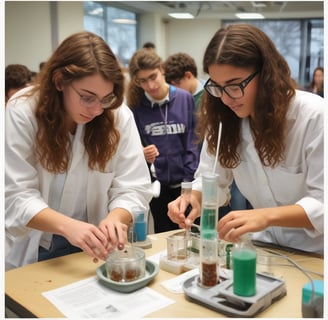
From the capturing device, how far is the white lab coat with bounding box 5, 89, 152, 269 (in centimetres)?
146

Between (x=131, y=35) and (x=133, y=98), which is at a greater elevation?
(x=131, y=35)

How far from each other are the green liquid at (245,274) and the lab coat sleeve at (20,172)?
694 mm

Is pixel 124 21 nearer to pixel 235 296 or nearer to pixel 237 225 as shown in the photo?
pixel 237 225

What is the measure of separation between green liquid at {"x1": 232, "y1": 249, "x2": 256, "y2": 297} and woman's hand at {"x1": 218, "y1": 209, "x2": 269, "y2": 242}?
0.43 feet

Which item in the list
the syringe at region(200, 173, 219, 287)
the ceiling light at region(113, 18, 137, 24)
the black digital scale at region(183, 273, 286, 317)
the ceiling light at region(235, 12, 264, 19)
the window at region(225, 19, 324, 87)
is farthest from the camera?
the window at region(225, 19, 324, 87)

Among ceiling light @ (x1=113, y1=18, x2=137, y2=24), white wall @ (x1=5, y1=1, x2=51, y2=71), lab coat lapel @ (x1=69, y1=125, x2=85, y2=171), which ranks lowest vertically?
lab coat lapel @ (x1=69, y1=125, x2=85, y2=171)

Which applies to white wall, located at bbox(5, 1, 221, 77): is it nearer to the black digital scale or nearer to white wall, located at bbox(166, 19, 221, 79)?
white wall, located at bbox(166, 19, 221, 79)

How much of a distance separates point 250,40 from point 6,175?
0.96 metres

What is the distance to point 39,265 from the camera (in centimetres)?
143

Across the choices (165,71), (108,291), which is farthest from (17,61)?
(108,291)

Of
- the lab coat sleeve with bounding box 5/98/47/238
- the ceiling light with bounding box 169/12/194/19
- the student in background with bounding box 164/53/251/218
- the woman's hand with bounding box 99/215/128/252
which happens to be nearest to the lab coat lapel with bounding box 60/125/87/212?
the lab coat sleeve with bounding box 5/98/47/238

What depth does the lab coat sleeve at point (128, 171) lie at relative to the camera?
65.4 inches

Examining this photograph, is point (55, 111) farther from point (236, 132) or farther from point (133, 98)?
point (133, 98)

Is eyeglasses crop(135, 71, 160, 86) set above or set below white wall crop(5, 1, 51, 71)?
below
